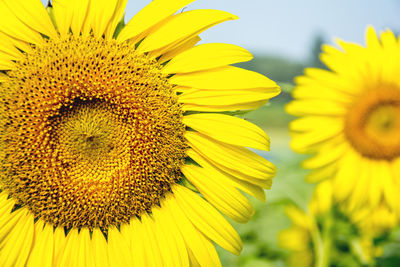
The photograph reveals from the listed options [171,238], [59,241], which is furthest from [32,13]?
[171,238]

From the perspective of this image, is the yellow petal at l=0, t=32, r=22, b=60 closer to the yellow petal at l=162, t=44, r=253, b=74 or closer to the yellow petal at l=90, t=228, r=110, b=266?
the yellow petal at l=162, t=44, r=253, b=74

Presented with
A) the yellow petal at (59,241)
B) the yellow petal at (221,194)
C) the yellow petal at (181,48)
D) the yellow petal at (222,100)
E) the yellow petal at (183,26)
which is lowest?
the yellow petal at (59,241)

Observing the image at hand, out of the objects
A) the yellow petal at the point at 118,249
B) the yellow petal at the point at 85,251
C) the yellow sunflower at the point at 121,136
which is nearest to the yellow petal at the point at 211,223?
the yellow sunflower at the point at 121,136

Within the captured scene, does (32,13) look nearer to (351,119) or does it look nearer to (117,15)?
(117,15)

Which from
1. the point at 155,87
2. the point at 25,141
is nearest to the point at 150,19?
the point at 155,87

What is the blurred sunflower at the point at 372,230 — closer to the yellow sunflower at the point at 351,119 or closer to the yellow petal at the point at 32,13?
the yellow sunflower at the point at 351,119
